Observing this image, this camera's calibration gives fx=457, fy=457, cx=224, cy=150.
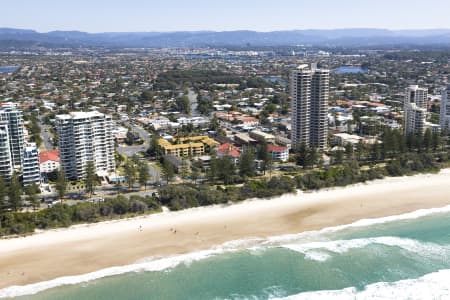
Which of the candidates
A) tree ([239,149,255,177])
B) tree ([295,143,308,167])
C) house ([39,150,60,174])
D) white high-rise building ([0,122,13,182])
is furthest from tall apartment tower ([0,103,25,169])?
tree ([295,143,308,167])

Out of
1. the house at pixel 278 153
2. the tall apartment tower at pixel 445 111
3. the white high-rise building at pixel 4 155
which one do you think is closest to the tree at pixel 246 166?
the house at pixel 278 153

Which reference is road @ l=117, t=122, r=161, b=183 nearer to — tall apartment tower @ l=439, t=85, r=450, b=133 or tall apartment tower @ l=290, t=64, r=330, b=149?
tall apartment tower @ l=290, t=64, r=330, b=149

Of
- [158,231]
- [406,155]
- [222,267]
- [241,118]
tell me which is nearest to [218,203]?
[158,231]

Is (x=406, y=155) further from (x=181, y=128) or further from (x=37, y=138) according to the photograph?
(x=37, y=138)

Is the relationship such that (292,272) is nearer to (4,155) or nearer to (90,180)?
(90,180)

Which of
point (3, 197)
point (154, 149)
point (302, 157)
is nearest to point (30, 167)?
point (3, 197)
